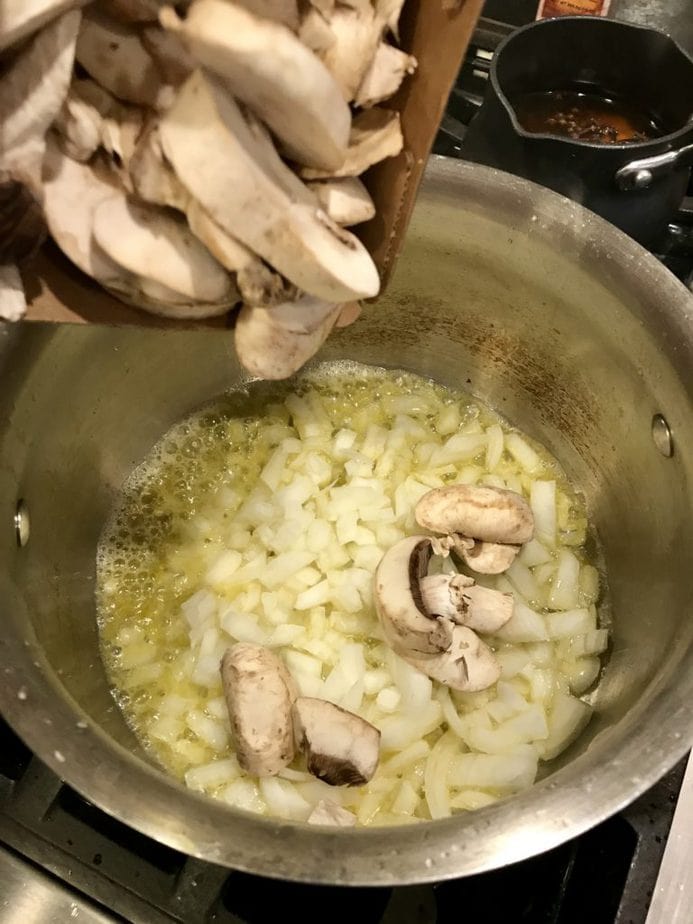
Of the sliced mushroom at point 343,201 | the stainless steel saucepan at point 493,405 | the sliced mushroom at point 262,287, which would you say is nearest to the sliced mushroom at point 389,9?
the sliced mushroom at point 343,201

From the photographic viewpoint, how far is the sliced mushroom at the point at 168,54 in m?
0.73

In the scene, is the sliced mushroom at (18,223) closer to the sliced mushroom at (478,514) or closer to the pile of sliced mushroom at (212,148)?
the pile of sliced mushroom at (212,148)

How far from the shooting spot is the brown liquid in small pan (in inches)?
57.7

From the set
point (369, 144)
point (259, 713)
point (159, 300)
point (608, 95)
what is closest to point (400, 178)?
point (369, 144)

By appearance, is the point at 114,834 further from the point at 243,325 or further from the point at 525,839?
the point at 243,325

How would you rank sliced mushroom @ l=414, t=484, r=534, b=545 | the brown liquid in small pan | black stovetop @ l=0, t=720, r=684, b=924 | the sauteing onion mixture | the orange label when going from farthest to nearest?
the orange label, the brown liquid in small pan, sliced mushroom @ l=414, t=484, r=534, b=545, the sauteing onion mixture, black stovetop @ l=0, t=720, r=684, b=924

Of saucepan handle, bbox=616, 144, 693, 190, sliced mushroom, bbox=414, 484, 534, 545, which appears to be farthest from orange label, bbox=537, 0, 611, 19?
sliced mushroom, bbox=414, 484, 534, 545

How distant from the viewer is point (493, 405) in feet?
5.11

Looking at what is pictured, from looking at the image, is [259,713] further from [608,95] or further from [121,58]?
[608,95]

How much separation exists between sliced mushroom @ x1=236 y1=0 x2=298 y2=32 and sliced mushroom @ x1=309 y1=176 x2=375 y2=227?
5.4 inches

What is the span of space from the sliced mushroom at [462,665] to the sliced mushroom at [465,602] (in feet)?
0.10

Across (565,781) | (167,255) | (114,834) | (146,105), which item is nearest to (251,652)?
(114,834)

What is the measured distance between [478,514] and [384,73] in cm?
67

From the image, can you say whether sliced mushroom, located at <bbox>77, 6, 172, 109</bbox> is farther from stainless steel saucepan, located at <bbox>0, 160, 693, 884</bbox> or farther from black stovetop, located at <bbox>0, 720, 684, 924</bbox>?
black stovetop, located at <bbox>0, 720, 684, 924</bbox>
